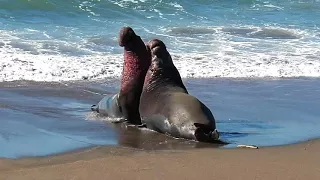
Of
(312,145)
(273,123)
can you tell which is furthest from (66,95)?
(312,145)

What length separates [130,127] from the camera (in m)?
6.73

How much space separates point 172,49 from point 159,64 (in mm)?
6049

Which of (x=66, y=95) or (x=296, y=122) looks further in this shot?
(x=66, y=95)

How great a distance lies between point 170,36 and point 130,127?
8661mm

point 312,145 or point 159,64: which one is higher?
point 159,64

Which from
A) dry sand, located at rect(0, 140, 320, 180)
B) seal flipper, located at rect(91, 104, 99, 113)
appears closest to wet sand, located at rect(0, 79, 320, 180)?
dry sand, located at rect(0, 140, 320, 180)

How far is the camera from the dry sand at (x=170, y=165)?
14.3ft

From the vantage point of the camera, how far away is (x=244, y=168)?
4.61 meters

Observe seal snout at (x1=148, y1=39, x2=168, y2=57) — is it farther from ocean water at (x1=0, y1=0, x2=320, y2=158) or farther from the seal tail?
the seal tail

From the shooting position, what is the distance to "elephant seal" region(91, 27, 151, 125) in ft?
23.2

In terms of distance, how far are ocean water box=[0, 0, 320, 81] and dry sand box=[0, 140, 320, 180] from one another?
466 cm

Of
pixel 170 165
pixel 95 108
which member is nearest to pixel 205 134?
pixel 170 165

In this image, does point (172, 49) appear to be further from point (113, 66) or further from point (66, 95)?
point (66, 95)

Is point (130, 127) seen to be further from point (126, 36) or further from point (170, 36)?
point (170, 36)
